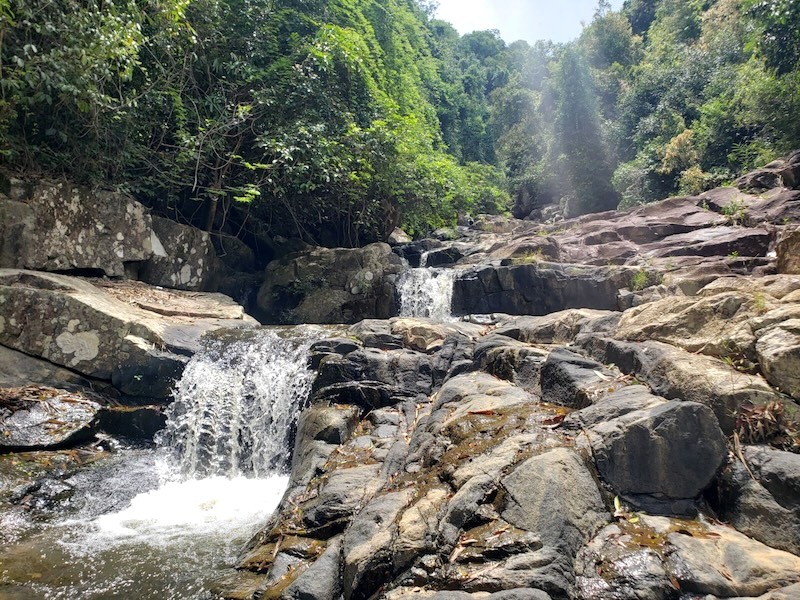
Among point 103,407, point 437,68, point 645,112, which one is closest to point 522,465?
point 103,407

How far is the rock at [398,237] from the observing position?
18953 mm

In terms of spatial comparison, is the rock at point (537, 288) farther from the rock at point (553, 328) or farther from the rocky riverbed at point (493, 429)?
the rock at point (553, 328)

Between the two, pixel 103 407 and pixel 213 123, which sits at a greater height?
pixel 213 123

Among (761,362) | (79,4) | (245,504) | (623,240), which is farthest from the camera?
(623,240)

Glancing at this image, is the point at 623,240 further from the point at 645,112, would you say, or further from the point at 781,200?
the point at 645,112

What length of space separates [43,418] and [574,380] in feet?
24.1

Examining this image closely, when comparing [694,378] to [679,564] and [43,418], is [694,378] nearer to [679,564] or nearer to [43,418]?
[679,564]

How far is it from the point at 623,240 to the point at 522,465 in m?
12.4

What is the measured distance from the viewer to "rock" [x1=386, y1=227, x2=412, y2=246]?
62.2 ft

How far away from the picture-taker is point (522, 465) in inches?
139

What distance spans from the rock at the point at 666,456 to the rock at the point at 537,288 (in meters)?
8.44

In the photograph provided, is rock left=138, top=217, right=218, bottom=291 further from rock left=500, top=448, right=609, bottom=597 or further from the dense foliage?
rock left=500, top=448, right=609, bottom=597

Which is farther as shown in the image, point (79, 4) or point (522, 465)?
point (79, 4)

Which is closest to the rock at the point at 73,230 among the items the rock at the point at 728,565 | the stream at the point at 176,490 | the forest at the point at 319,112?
the forest at the point at 319,112
